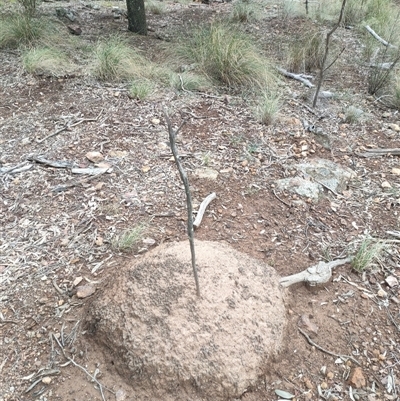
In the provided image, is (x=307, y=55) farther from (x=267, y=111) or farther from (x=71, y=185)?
(x=71, y=185)

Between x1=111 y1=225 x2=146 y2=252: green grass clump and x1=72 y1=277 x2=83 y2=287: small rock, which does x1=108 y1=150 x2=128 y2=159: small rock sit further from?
x1=72 y1=277 x2=83 y2=287: small rock

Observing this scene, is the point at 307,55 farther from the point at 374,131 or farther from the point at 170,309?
the point at 170,309

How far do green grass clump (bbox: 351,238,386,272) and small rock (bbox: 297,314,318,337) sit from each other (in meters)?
0.47

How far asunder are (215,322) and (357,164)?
1992 mm

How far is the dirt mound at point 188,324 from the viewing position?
1.60 m

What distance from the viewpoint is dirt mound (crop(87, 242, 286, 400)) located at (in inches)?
62.9

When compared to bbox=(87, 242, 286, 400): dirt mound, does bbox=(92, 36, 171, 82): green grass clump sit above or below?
above

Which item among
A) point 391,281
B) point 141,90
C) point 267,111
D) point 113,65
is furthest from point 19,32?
point 391,281

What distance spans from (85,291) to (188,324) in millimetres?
592

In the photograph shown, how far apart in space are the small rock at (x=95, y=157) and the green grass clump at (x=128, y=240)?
844 millimetres

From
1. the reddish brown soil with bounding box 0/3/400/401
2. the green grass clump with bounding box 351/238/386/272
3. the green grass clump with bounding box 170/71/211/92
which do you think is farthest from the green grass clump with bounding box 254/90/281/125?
the green grass clump with bounding box 351/238/386/272

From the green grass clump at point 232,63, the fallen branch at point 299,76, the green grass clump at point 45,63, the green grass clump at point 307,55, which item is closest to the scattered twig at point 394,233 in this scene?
the green grass clump at point 232,63

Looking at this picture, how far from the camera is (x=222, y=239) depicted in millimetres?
2318

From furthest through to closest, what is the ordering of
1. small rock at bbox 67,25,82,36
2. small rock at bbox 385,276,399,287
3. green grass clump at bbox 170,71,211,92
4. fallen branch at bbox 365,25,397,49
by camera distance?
small rock at bbox 67,25,82,36
fallen branch at bbox 365,25,397,49
green grass clump at bbox 170,71,211,92
small rock at bbox 385,276,399,287
